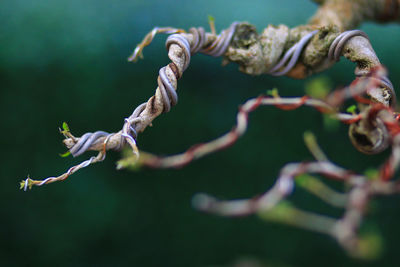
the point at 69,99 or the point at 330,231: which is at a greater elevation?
the point at 69,99

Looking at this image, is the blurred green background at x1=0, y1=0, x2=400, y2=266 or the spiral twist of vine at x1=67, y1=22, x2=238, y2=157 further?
the blurred green background at x1=0, y1=0, x2=400, y2=266

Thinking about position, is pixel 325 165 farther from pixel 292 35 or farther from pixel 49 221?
pixel 49 221

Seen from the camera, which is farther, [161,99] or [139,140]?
[139,140]

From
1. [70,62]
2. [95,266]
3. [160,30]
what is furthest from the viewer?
[95,266]

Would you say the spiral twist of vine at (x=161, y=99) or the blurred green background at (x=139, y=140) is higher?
the blurred green background at (x=139, y=140)

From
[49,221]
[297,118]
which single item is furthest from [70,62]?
[297,118]

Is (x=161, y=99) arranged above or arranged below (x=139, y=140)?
below

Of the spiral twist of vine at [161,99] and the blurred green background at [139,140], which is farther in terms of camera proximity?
the blurred green background at [139,140]

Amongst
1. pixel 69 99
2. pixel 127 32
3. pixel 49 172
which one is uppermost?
pixel 127 32
